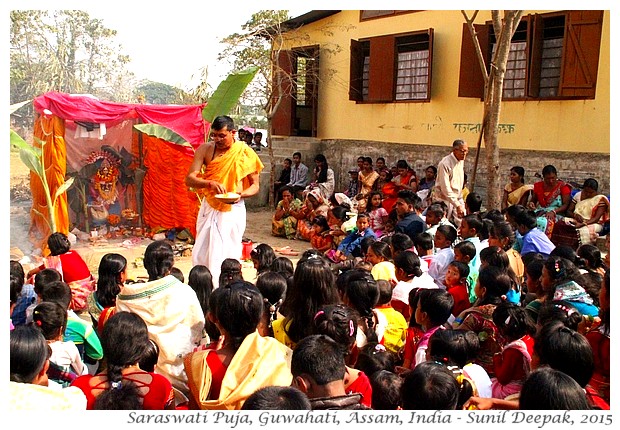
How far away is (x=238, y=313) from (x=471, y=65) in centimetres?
900

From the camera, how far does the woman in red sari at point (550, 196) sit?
25.5ft

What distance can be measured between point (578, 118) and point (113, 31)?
16.8 meters

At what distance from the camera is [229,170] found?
17.5ft

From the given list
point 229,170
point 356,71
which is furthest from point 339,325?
point 356,71

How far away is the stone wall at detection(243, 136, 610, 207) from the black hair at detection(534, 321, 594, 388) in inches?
278

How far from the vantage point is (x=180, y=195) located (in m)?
9.34

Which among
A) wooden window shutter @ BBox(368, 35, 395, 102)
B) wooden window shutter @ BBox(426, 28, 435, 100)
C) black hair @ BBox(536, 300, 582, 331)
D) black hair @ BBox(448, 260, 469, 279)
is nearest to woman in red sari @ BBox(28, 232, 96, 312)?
black hair @ BBox(448, 260, 469, 279)

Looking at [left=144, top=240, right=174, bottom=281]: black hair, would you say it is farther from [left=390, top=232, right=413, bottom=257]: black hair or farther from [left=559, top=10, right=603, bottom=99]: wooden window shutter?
[left=559, top=10, right=603, bottom=99]: wooden window shutter

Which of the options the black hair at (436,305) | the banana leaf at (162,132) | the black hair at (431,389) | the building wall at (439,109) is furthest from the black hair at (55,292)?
the building wall at (439,109)

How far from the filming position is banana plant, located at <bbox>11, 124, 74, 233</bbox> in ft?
22.2

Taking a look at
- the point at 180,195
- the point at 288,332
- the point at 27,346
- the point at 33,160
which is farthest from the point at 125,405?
the point at 180,195

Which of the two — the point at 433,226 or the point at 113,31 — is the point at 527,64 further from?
the point at 113,31

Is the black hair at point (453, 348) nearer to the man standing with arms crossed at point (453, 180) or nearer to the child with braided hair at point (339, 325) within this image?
the child with braided hair at point (339, 325)

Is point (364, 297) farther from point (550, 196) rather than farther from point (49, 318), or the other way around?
point (550, 196)
